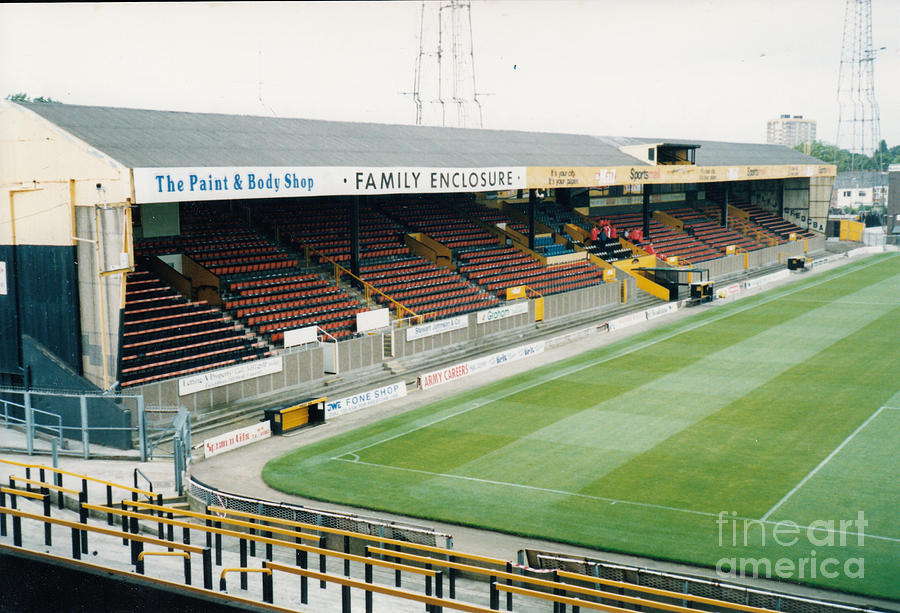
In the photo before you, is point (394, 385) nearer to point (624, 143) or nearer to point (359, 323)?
point (359, 323)

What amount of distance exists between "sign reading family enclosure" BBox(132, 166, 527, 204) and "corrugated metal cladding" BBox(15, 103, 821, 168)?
2.23 feet

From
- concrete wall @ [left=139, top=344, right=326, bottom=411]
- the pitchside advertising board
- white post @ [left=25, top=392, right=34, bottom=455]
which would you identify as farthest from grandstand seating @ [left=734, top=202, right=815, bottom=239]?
white post @ [left=25, top=392, right=34, bottom=455]

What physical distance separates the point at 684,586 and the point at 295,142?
23754mm

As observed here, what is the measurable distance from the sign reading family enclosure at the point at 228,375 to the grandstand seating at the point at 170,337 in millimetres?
594

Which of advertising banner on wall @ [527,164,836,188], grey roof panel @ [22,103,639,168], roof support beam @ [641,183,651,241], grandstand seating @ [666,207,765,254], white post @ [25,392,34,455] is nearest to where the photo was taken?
white post @ [25,392,34,455]

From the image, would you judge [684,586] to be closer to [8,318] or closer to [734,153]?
[8,318]

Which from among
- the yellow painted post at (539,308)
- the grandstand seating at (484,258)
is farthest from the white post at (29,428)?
the yellow painted post at (539,308)

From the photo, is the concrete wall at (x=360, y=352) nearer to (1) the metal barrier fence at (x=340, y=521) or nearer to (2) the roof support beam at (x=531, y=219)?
(1) the metal barrier fence at (x=340, y=521)

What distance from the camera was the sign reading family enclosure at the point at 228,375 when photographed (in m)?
23.2

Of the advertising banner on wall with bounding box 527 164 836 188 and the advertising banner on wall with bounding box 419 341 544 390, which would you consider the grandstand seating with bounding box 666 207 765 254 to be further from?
the advertising banner on wall with bounding box 419 341 544 390

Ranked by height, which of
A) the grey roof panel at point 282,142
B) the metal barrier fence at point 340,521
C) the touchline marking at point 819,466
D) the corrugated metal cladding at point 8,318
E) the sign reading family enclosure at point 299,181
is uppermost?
the grey roof panel at point 282,142

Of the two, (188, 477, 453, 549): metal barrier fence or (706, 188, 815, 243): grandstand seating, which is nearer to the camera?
(188, 477, 453, 549): metal barrier fence

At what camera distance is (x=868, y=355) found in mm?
31453

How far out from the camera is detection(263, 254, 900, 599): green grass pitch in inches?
610
